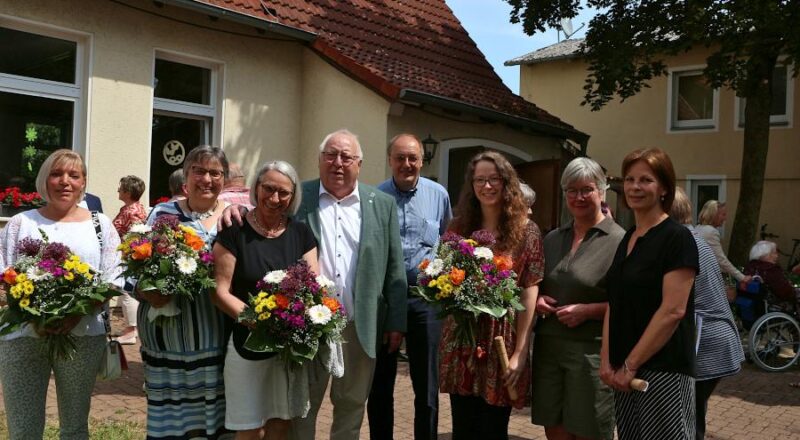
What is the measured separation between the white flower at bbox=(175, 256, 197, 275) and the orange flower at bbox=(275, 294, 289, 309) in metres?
0.49

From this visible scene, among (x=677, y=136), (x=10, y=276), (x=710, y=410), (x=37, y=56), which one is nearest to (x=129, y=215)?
(x=37, y=56)

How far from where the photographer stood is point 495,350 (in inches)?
151

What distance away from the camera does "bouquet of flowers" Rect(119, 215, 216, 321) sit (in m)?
3.57

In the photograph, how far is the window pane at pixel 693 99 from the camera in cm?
1900

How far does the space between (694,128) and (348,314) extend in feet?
57.1

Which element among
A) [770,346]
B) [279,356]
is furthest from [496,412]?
[770,346]

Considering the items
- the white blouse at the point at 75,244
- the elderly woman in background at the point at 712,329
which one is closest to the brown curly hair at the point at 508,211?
the elderly woman in background at the point at 712,329

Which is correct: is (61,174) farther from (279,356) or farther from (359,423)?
(359,423)

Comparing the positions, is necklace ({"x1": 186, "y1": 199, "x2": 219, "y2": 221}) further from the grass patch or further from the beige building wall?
the beige building wall

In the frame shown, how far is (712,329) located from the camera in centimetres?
394

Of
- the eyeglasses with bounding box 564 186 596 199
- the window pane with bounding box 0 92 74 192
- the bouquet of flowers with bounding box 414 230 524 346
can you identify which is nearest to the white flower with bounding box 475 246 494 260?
the bouquet of flowers with bounding box 414 230 524 346

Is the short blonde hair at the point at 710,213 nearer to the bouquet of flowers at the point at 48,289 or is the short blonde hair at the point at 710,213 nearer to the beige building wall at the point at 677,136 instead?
the bouquet of flowers at the point at 48,289

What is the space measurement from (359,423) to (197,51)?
688cm

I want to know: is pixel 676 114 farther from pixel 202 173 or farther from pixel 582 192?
pixel 202 173
